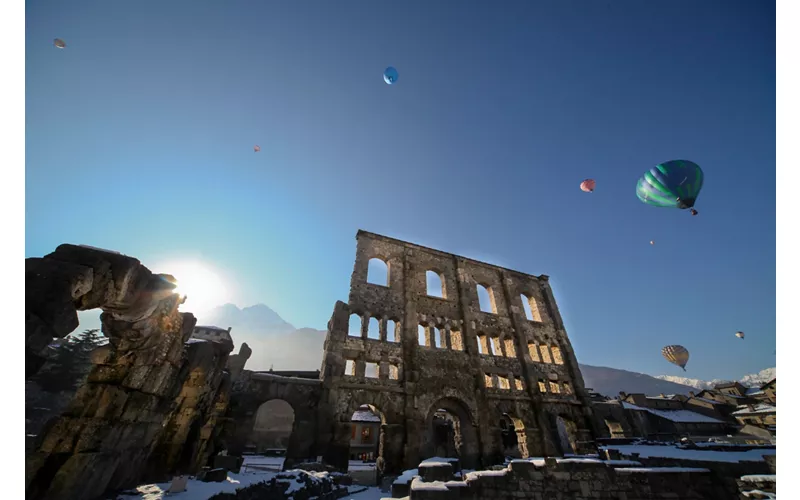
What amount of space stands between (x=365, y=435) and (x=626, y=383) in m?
109

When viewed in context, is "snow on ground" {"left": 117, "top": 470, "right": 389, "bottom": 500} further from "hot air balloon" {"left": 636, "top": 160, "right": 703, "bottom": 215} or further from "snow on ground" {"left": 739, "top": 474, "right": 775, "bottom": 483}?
"hot air balloon" {"left": 636, "top": 160, "right": 703, "bottom": 215}

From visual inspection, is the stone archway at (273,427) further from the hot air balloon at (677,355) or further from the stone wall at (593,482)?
the hot air balloon at (677,355)

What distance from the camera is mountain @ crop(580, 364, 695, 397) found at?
317ft

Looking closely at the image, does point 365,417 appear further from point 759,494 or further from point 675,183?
point 675,183

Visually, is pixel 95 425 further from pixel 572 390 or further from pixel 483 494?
pixel 572 390

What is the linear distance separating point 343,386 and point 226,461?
20.9 ft

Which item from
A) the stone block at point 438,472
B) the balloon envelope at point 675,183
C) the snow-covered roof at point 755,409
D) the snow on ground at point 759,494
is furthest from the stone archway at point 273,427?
the snow-covered roof at point 755,409

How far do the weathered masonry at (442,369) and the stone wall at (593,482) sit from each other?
7492mm

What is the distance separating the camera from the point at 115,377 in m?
6.19

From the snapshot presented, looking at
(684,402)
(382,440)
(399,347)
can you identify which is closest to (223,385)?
(382,440)

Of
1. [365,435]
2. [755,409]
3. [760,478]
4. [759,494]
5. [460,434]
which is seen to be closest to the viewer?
[759,494]

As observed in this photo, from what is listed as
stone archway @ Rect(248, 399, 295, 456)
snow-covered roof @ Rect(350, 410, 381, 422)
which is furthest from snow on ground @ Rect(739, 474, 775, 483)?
stone archway @ Rect(248, 399, 295, 456)

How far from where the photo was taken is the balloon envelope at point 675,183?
13328 mm

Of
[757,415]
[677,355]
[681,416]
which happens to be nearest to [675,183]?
[677,355]
